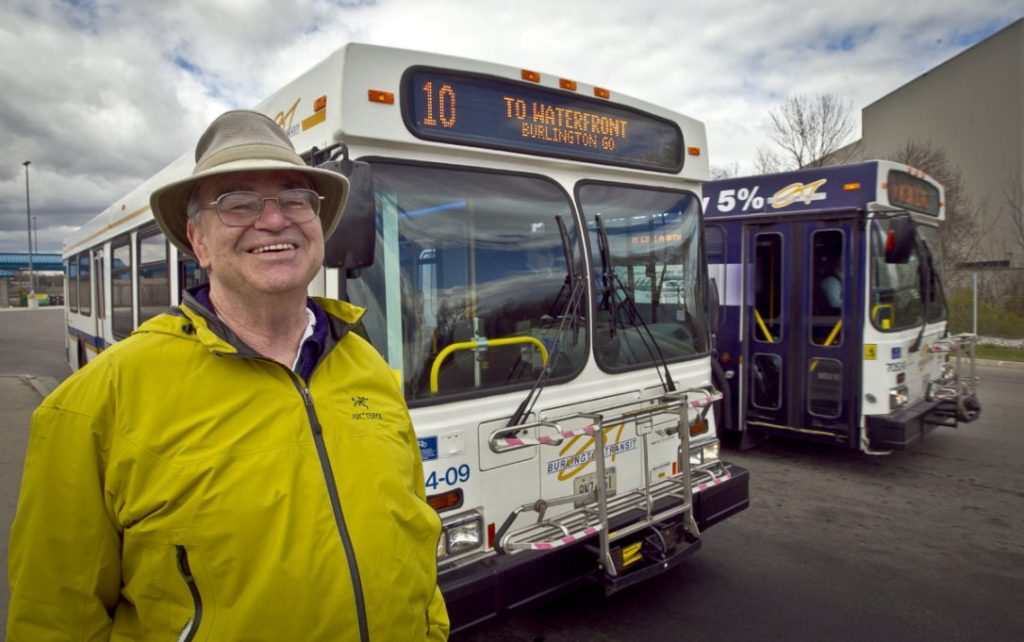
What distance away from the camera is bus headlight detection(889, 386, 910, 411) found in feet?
20.9

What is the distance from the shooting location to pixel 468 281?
307 cm

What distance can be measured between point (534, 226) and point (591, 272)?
39 cm

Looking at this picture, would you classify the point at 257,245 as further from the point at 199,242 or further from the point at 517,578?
the point at 517,578

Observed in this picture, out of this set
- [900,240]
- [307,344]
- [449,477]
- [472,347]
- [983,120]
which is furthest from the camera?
[983,120]

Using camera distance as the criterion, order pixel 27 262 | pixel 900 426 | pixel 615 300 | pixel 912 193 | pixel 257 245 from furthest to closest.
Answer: pixel 27 262 → pixel 912 193 → pixel 900 426 → pixel 615 300 → pixel 257 245

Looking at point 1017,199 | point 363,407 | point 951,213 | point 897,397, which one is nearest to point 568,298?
point 363,407

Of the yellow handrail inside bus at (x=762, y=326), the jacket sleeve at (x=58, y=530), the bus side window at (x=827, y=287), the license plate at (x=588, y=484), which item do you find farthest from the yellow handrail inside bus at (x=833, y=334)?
the jacket sleeve at (x=58, y=530)

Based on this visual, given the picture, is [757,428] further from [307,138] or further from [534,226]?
[307,138]

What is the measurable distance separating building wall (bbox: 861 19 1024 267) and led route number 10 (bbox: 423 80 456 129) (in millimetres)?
22997

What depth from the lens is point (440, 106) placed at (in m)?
2.95

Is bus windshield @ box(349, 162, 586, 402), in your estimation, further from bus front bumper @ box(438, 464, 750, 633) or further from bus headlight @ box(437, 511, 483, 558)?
bus front bumper @ box(438, 464, 750, 633)

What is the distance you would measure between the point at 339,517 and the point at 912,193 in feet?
23.6

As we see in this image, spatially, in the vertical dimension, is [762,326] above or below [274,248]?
below

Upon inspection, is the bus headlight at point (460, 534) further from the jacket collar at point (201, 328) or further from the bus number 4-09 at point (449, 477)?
the jacket collar at point (201, 328)
